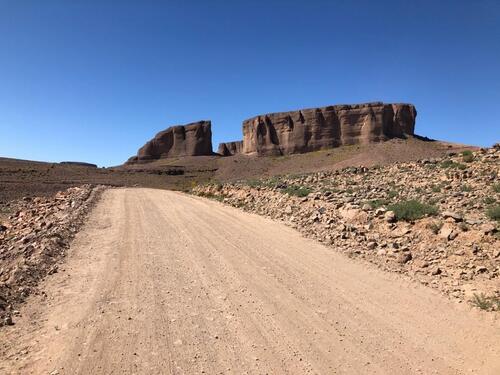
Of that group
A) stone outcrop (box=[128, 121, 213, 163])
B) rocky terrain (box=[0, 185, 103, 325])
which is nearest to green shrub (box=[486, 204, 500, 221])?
rocky terrain (box=[0, 185, 103, 325])

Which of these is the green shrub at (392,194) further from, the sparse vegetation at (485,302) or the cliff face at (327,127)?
the cliff face at (327,127)

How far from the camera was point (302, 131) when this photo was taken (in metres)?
104

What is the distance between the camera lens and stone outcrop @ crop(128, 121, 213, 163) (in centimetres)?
12156

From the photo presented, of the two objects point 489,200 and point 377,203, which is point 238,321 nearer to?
point 377,203

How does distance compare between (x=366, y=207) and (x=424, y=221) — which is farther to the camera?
(x=366, y=207)

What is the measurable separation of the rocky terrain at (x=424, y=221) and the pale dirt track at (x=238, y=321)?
2.62 ft

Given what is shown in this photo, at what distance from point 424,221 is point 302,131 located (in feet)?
312

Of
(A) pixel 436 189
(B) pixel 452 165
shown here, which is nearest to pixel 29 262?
(A) pixel 436 189

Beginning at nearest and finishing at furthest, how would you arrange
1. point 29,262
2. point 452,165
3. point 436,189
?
point 29,262, point 436,189, point 452,165

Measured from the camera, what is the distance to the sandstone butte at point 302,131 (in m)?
95.8

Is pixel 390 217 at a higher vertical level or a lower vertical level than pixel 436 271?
higher

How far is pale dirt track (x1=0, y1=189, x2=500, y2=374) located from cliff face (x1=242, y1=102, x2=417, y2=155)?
3623 inches

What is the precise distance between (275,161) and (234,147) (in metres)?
63.4

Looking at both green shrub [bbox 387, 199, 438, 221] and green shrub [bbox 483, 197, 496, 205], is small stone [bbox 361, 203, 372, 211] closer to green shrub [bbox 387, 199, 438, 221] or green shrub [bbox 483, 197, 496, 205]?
green shrub [bbox 387, 199, 438, 221]
